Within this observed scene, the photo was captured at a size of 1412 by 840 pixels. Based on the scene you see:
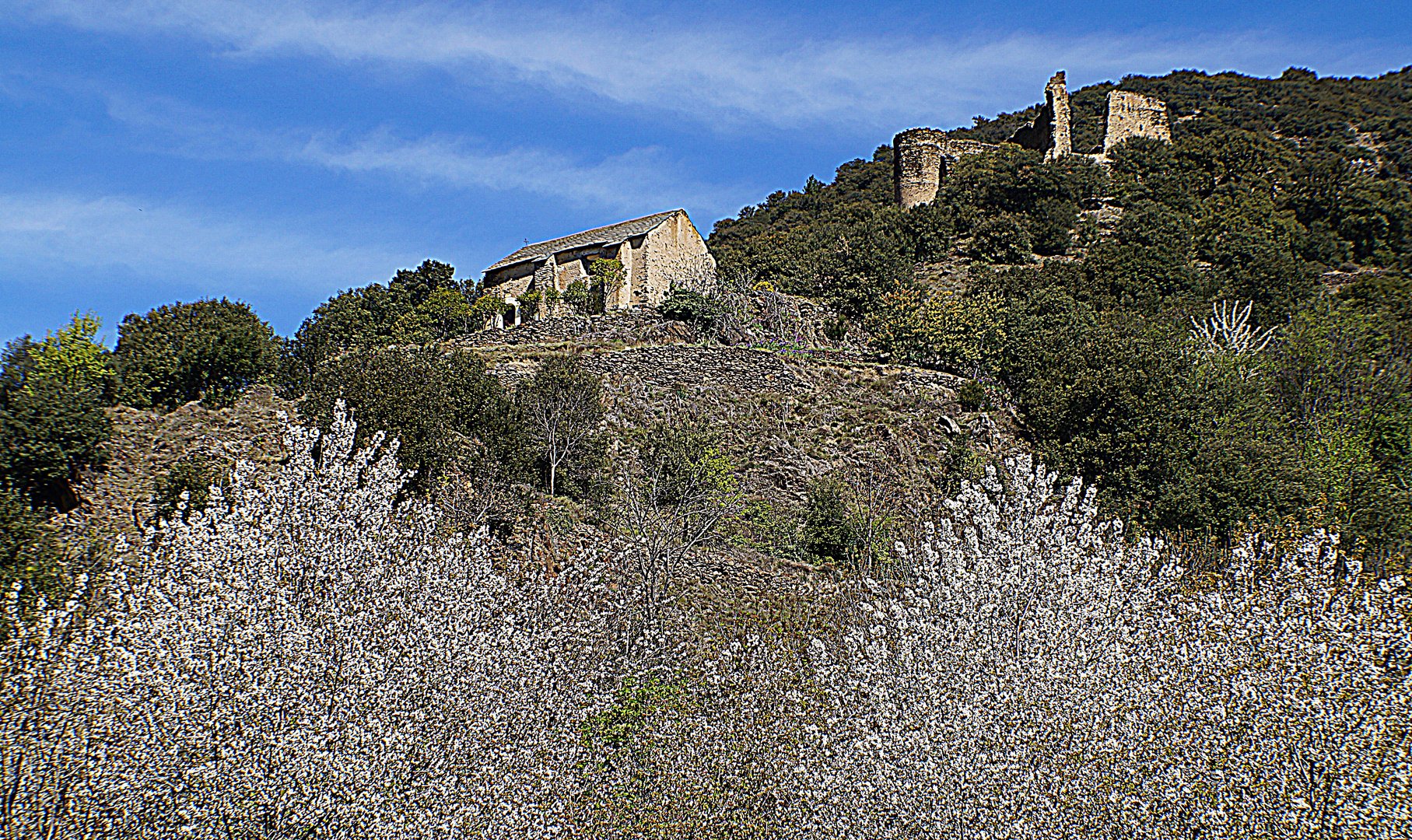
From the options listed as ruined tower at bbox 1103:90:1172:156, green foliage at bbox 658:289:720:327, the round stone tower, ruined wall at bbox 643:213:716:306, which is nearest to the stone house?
ruined wall at bbox 643:213:716:306

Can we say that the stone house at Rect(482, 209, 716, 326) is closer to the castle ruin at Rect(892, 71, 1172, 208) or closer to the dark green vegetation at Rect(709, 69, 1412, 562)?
the dark green vegetation at Rect(709, 69, 1412, 562)

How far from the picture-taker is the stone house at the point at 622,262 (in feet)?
144

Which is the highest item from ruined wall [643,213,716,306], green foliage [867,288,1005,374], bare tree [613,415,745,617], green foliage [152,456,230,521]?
ruined wall [643,213,716,306]

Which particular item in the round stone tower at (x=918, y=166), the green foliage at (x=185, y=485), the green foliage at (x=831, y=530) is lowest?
the green foliage at (x=831, y=530)

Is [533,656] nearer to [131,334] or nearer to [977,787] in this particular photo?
[977,787]

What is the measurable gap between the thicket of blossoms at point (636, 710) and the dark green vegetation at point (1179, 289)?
11.7 m

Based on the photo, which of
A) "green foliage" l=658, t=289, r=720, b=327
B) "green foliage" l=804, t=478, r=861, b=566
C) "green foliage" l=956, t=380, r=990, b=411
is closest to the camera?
"green foliage" l=804, t=478, r=861, b=566

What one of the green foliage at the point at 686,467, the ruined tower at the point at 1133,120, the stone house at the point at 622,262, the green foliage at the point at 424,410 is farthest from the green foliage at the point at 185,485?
the ruined tower at the point at 1133,120

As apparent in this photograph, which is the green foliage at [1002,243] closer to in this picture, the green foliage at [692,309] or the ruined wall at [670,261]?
the ruined wall at [670,261]

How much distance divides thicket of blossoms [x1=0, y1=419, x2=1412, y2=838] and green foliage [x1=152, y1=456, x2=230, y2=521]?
288cm

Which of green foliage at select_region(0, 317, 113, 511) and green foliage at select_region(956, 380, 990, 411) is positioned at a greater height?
green foliage at select_region(0, 317, 113, 511)

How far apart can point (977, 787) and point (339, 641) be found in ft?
21.7

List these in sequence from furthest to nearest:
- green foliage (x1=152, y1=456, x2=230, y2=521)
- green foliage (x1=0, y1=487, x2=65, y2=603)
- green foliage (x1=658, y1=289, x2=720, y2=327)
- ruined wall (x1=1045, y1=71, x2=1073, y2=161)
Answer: ruined wall (x1=1045, y1=71, x2=1073, y2=161) → green foliage (x1=658, y1=289, x2=720, y2=327) → green foliage (x1=152, y1=456, x2=230, y2=521) → green foliage (x1=0, y1=487, x2=65, y2=603)

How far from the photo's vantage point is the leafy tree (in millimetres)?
24125
